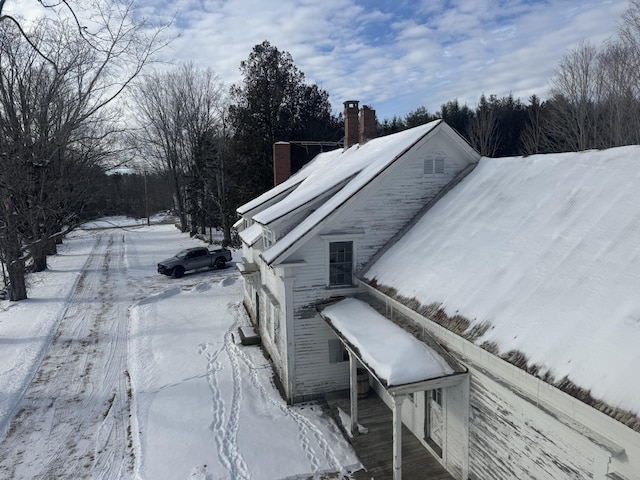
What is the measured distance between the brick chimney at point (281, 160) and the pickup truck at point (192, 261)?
24.5 ft

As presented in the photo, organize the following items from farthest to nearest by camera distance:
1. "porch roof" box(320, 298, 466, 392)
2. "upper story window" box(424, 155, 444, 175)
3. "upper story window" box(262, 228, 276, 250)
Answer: "upper story window" box(262, 228, 276, 250) → "upper story window" box(424, 155, 444, 175) → "porch roof" box(320, 298, 466, 392)

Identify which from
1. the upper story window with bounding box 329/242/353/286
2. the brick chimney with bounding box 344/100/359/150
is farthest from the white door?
the brick chimney with bounding box 344/100/359/150

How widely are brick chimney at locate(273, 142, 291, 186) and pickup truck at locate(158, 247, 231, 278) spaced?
747cm

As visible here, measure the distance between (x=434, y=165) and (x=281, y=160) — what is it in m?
13.7

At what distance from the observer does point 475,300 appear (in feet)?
25.7

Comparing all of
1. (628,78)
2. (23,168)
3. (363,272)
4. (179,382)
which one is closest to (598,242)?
(363,272)

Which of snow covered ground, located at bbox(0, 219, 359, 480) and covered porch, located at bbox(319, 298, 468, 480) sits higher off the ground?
covered porch, located at bbox(319, 298, 468, 480)

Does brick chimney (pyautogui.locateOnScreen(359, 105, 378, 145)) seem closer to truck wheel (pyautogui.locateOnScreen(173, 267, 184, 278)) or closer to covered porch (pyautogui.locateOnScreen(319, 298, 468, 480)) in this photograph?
covered porch (pyautogui.locateOnScreen(319, 298, 468, 480))

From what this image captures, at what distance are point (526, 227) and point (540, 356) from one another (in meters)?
3.74

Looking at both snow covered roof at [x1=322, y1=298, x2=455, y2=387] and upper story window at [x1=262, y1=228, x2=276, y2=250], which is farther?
upper story window at [x1=262, y1=228, x2=276, y2=250]

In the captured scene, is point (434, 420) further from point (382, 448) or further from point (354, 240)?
point (354, 240)

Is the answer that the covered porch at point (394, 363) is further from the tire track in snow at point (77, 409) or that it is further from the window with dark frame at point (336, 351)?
the tire track in snow at point (77, 409)

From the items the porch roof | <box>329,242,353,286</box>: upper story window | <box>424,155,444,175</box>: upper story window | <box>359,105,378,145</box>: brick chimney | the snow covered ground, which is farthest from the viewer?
<box>359,105,378,145</box>: brick chimney

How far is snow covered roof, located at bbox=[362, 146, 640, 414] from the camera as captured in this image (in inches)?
215
